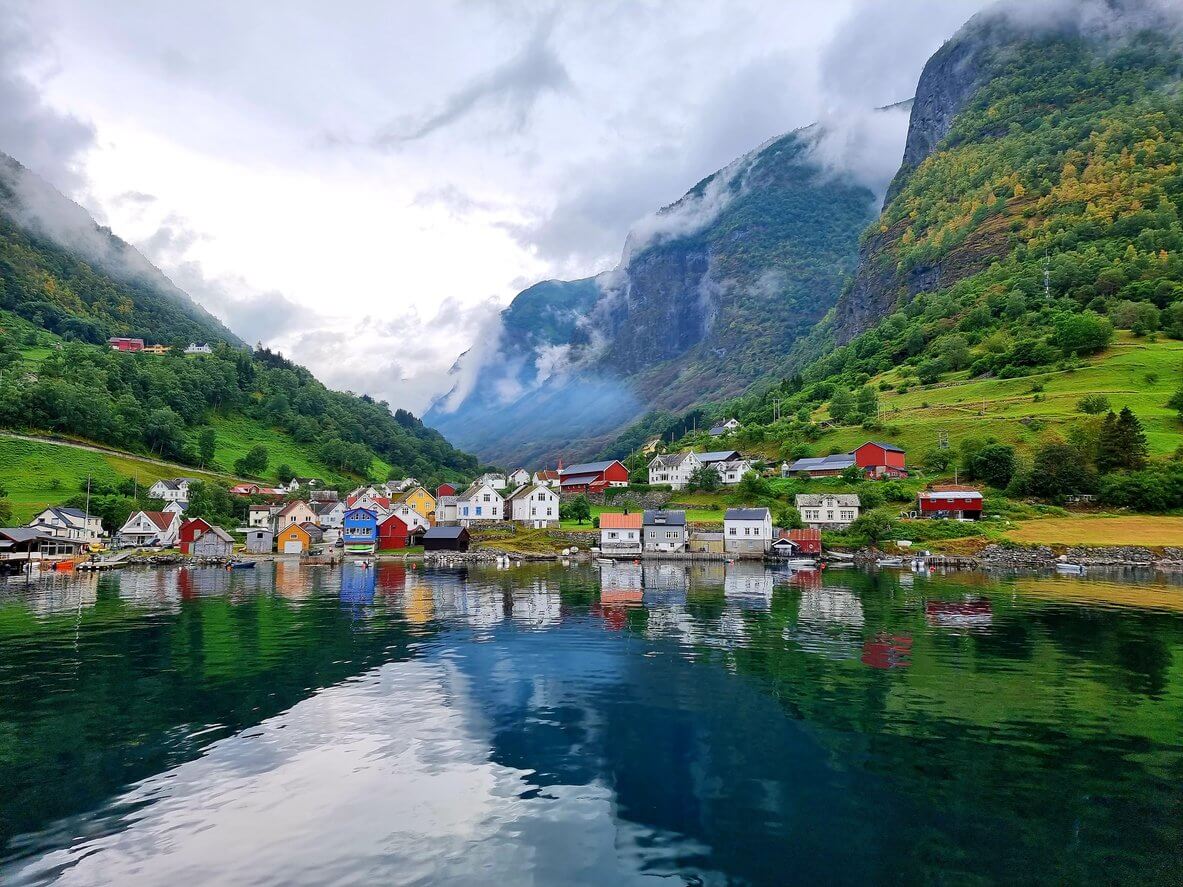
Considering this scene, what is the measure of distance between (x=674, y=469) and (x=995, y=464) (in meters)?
50.8

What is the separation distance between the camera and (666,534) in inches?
3413

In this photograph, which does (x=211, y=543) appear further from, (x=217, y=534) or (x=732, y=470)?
(x=732, y=470)

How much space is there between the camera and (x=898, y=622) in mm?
36875

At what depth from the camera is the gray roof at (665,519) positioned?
86.8m

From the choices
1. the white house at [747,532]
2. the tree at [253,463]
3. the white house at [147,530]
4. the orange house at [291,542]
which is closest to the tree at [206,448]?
the tree at [253,463]

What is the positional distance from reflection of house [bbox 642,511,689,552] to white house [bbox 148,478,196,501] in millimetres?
79901

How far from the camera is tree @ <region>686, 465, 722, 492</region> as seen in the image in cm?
10894

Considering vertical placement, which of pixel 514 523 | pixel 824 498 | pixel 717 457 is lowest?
pixel 514 523

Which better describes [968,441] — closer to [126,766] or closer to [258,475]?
[126,766]

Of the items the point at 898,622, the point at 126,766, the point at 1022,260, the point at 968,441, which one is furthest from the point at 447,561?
the point at 1022,260

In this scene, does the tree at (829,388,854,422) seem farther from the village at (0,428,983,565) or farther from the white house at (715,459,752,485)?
the white house at (715,459,752,485)

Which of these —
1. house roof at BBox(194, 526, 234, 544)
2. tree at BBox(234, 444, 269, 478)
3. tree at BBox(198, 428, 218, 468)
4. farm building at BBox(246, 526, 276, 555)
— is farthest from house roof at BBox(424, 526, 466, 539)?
tree at BBox(198, 428, 218, 468)

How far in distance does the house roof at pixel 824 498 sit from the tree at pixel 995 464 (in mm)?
17291

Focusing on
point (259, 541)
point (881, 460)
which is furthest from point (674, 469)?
point (259, 541)
